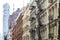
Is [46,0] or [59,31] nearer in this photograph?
[59,31]

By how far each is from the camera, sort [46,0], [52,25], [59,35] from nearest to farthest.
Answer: [59,35] < [52,25] < [46,0]

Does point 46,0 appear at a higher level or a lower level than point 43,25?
higher

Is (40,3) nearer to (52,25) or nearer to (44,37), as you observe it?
(44,37)

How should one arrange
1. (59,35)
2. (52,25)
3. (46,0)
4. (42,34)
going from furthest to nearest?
(42,34) → (46,0) → (52,25) → (59,35)

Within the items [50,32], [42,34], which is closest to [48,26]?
[50,32]

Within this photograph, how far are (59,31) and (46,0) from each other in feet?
42.4

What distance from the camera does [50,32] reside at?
53.2 metres

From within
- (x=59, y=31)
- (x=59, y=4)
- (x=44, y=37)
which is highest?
(x=59, y=4)

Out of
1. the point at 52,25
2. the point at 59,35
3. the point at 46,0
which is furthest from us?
the point at 46,0

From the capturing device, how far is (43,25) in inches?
2395

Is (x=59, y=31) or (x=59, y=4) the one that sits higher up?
(x=59, y=4)

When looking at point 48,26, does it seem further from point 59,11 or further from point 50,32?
point 59,11

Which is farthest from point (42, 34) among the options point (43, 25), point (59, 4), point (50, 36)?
point (59, 4)

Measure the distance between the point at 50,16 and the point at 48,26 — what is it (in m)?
2.57
